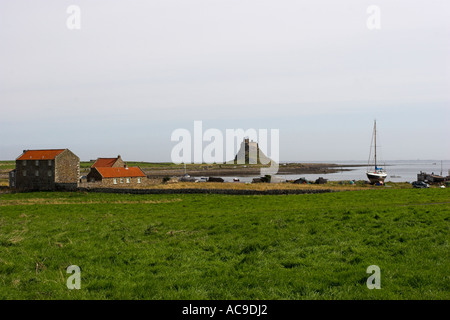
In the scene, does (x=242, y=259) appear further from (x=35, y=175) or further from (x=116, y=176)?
(x=35, y=175)

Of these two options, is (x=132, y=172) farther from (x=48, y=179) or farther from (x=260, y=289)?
(x=260, y=289)

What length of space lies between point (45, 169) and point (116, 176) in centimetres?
1437

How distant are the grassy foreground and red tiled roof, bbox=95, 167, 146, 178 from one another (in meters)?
61.8

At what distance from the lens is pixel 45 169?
76.0 metres

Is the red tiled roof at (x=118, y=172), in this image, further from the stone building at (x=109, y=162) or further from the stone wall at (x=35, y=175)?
the stone wall at (x=35, y=175)

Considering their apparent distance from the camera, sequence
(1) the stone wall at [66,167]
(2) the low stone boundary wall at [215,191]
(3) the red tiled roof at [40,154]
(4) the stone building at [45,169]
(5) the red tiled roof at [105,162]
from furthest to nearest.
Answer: (5) the red tiled roof at [105,162]
(3) the red tiled roof at [40,154]
(1) the stone wall at [66,167]
(4) the stone building at [45,169]
(2) the low stone boundary wall at [215,191]

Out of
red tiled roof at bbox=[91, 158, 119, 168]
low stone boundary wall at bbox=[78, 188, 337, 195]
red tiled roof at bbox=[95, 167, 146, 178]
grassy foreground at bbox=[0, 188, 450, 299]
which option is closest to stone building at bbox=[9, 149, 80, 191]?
red tiled roof at bbox=[95, 167, 146, 178]

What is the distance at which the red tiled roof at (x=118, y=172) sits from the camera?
263 ft

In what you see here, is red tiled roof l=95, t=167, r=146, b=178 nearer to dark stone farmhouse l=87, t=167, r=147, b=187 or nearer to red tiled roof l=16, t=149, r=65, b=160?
dark stone farmhouse l=87, t=167, r=147, b=187

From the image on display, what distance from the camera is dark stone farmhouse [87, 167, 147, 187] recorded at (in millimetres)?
78812

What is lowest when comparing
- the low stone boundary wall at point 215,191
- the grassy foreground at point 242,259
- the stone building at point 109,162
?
the low stone boundary wall at point 215,191

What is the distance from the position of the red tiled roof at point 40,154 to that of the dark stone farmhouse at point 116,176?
A: 8651 mm

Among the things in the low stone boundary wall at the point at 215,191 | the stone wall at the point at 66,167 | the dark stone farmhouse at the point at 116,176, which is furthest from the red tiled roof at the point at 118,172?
the low stone boundary wall at the point at 215,191
